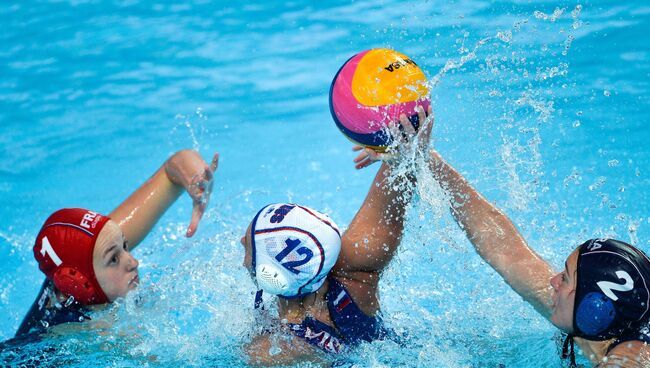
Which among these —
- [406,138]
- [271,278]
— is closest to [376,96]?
[406,138]

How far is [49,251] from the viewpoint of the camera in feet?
12.2

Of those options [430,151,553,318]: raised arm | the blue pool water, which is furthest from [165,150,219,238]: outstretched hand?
[430,151,553,318]: raised arm

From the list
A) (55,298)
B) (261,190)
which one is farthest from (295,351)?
(261,190)

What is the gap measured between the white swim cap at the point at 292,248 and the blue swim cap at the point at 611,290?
0.95m

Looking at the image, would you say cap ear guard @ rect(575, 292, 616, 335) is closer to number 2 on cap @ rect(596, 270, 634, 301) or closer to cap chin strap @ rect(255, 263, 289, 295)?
number 2 on cap @ rect(596, 270, 634, 301)

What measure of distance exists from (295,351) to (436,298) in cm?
132

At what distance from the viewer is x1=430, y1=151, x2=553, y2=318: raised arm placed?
3.29m

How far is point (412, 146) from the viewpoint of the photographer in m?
3.14

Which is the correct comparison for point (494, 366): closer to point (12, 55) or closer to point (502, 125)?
point (502, 125)

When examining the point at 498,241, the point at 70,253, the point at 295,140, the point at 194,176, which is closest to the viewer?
the point at 498,241

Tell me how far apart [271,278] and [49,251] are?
3.82 feet

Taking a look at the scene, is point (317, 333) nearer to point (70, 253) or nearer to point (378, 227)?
point (378, 227)

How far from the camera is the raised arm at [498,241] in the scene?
3.29m

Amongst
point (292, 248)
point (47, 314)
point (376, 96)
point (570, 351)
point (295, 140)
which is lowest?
point (295, 140)
